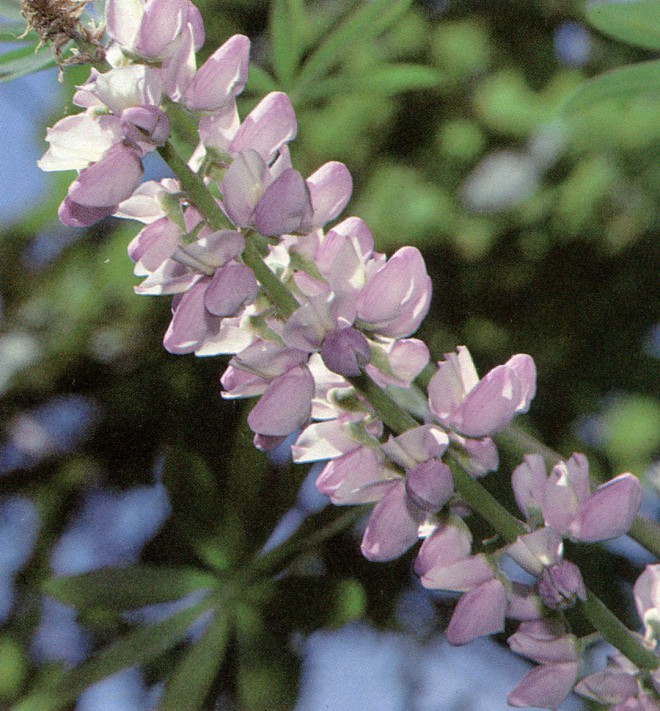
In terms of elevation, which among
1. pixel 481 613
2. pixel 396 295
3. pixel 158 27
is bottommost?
pixel 481 613

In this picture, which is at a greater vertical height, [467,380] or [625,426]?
[467,380]

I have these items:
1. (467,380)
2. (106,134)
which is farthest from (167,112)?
(467,380)

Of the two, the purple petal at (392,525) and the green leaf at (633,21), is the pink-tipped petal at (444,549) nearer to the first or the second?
the purple petal at (392,525)

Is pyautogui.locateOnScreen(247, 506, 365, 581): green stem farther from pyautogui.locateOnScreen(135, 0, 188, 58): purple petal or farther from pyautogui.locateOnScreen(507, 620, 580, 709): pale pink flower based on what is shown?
pyautogui.locateOnScreen(135, 0, 188, 58): purple petal

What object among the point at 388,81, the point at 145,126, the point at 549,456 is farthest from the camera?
the point at 388,81

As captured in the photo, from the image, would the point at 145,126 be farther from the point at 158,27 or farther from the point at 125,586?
the point at 125,586

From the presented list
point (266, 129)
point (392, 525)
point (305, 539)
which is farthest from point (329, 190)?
point (305, 539)

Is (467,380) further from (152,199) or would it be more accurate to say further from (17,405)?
(17,405)
